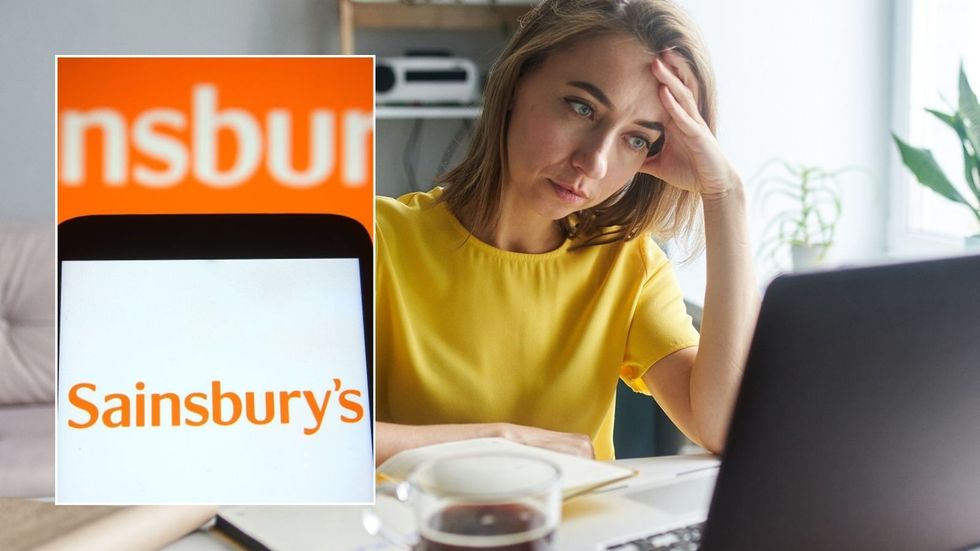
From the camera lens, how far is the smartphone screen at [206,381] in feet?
2.68

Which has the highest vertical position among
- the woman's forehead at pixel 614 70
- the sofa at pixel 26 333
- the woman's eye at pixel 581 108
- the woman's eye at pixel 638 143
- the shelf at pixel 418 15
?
the shelf at pixel 418 15

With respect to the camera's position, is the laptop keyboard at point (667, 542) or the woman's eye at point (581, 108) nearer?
the laptop keyboard at point (667, 542)

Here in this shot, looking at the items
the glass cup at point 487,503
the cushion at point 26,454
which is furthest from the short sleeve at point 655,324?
the cushion at point 26,454

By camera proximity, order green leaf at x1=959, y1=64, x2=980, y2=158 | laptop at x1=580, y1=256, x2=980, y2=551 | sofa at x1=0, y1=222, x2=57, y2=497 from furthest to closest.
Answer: sofa at x1=0, y1=222, x2=57, y2=497, green leaf at x1=959, y1=64, x2=980, y2=158, laptop at x1=580, y1=256, x2=980, y2=551

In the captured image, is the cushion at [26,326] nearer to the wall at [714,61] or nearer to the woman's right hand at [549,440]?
the wall at [714,61]

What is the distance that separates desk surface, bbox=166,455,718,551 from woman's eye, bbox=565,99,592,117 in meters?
0.46

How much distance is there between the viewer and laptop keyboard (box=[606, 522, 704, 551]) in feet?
2.50

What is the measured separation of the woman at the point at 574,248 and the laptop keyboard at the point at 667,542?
1.10 feet

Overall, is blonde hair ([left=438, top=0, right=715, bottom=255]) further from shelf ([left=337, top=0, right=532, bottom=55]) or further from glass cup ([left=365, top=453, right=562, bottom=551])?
shelf ([left=337, top=0, right=532, bottom=55])

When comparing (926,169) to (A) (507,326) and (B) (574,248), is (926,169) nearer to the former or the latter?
(B) (574,248)

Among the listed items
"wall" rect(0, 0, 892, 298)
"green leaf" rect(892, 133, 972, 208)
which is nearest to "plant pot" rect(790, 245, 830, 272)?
"wall" rect(0, 0, 892, 298)

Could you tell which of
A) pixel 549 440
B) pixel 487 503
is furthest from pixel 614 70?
pixel 487 503

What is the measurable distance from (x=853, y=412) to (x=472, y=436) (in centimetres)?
52

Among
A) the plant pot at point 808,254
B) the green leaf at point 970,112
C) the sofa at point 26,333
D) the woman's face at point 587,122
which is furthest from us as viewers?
the plant pot at point 808,254
